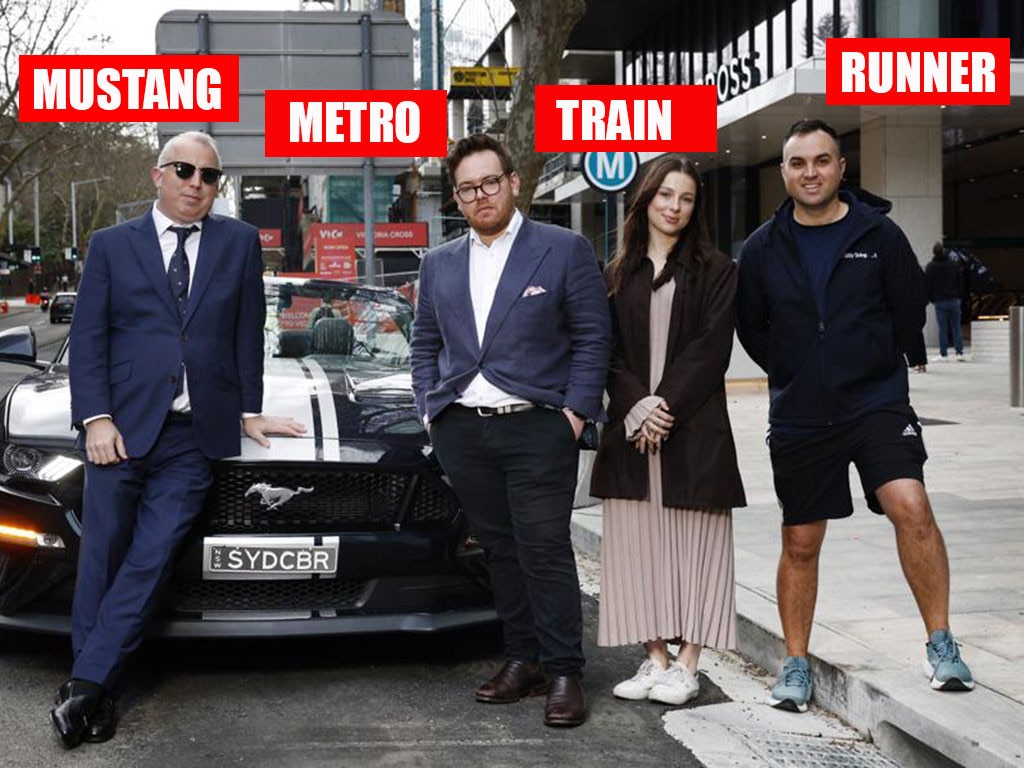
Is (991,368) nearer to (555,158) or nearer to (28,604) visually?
(28,604)

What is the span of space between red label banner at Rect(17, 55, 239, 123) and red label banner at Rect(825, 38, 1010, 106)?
10330mm

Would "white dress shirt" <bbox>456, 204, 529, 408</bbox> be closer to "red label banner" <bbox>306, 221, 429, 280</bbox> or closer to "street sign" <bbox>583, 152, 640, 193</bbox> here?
"street sign" <bbox>583, 152, 640, 193</bbox>

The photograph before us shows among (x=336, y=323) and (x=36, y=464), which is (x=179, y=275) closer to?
(x=36, y=464)

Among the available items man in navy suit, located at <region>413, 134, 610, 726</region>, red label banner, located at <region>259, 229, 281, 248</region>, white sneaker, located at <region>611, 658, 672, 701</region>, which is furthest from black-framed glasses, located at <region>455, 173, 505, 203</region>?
red label banner, located at <region>259, 229, 281, 248</region>

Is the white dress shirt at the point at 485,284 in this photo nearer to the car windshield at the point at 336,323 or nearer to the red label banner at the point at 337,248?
the car windshield at the point at 336,323

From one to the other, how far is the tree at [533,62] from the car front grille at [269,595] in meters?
7.66

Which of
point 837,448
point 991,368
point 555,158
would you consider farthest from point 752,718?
point 555,158

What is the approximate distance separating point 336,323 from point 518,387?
2046 mm

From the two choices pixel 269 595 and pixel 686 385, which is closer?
pixel 686 385

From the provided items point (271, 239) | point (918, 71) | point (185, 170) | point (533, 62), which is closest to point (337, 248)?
point (918, 71)

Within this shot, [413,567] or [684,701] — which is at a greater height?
[413,567]

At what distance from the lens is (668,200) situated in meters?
4.52

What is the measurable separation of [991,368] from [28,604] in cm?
1888

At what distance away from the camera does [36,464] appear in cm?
468
